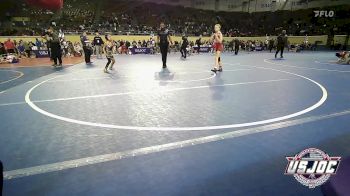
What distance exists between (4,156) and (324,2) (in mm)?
50534

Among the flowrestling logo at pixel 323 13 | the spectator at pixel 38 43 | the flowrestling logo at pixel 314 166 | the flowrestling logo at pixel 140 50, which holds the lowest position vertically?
the flowrestling logo at pixel 314 166

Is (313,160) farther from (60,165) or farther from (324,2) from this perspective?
(324,2)

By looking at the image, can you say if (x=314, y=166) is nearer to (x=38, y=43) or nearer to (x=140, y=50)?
(x=38, y=43)

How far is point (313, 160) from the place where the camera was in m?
2.81

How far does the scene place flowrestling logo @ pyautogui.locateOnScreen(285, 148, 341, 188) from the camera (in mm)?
2797

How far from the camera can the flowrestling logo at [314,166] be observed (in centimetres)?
280

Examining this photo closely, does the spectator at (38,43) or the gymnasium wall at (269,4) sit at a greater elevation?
the gymnasium wall at (269,4)

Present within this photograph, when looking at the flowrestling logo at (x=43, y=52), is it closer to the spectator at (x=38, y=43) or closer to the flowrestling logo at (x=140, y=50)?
the spectator at (x=38, y=43)

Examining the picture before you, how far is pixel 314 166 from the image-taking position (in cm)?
279

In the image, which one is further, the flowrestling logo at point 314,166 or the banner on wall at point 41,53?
the banner on wall at point 41,53

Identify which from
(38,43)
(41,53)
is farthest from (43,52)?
(38,43)

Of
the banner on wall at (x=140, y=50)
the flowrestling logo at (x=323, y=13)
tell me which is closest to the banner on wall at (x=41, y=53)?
the banner on wall at (x=140, y=50)

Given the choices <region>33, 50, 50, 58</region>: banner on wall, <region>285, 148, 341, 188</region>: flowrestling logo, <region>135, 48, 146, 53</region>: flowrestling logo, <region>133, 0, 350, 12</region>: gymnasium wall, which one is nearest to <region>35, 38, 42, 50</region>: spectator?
<region>33, 50, 50, 58</region>: banner on wall

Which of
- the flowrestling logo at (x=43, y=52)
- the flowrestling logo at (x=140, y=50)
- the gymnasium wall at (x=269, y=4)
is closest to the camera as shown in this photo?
the flowrestling logo at (x=43, y=52)
